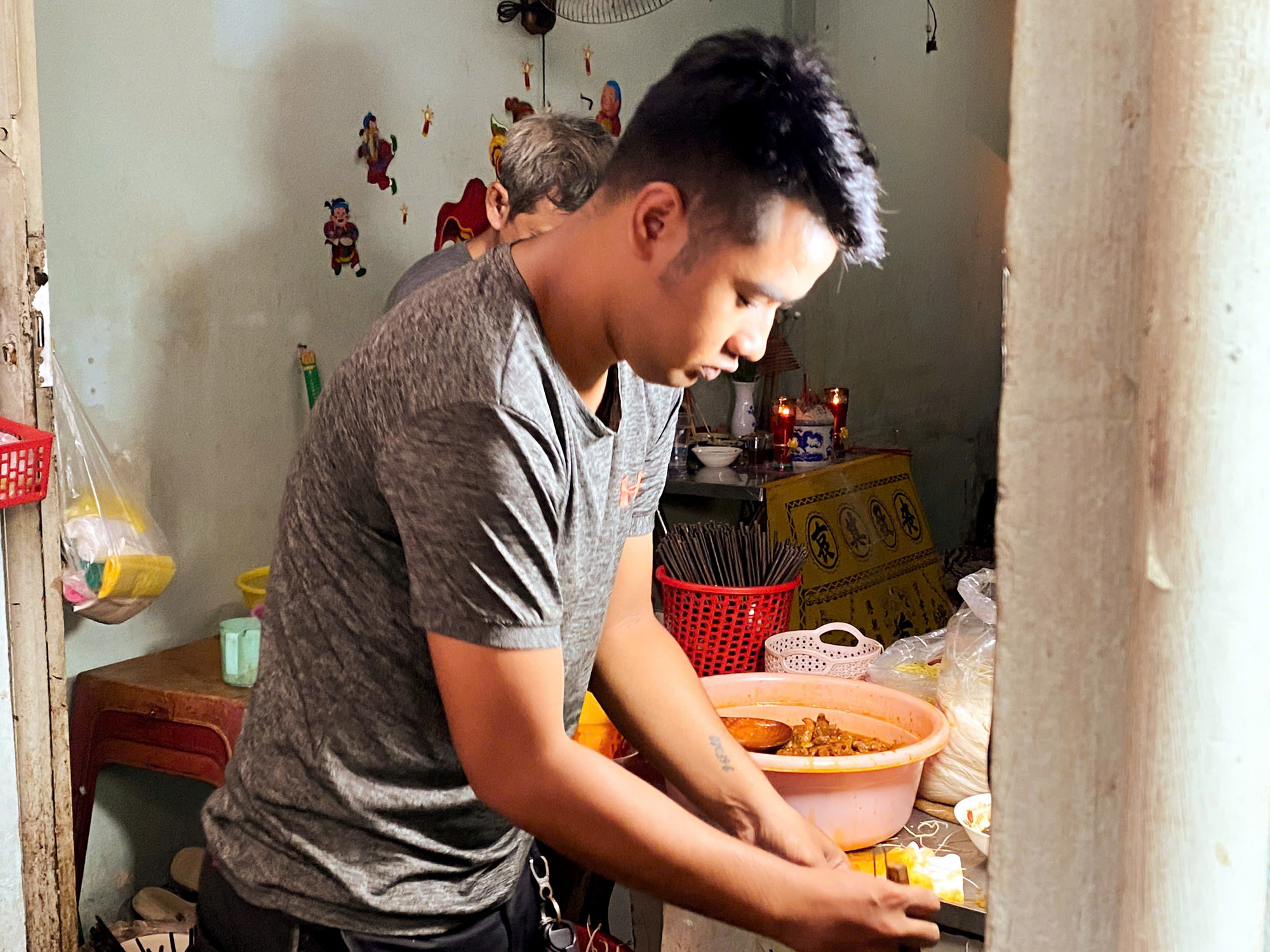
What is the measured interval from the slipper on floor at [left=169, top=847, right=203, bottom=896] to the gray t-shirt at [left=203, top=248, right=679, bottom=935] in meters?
1.84

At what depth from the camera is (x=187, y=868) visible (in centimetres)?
295

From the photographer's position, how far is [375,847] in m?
1.20

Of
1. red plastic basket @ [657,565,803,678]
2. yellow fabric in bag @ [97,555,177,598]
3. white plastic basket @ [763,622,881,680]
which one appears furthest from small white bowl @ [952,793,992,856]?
yellow fabric in bag @ [97,555,177,598]

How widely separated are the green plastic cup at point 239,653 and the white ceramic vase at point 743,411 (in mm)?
2831

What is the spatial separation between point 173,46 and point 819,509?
269 centimetres

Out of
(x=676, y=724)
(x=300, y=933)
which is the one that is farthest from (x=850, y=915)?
(x=300, y=933)

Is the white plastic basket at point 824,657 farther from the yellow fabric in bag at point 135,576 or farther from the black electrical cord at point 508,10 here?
the black electrical cord at point 508,10

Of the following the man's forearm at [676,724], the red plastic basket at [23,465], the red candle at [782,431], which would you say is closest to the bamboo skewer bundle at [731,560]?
the man's forearm at [676,724]

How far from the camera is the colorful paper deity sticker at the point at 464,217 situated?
3.87 m

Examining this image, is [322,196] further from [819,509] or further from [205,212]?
[819,509]

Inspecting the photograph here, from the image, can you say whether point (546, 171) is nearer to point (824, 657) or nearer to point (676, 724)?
point (824, 657)

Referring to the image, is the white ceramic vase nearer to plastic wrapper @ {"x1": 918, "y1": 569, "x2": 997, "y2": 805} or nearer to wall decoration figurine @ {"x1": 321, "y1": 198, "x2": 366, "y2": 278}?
wall decoration figurine @ {"x1": 321, "y1": 198, "x2": 366, "y2": 278}

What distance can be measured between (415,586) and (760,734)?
0.84 meters

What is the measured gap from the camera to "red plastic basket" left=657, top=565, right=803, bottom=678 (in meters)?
2.35
